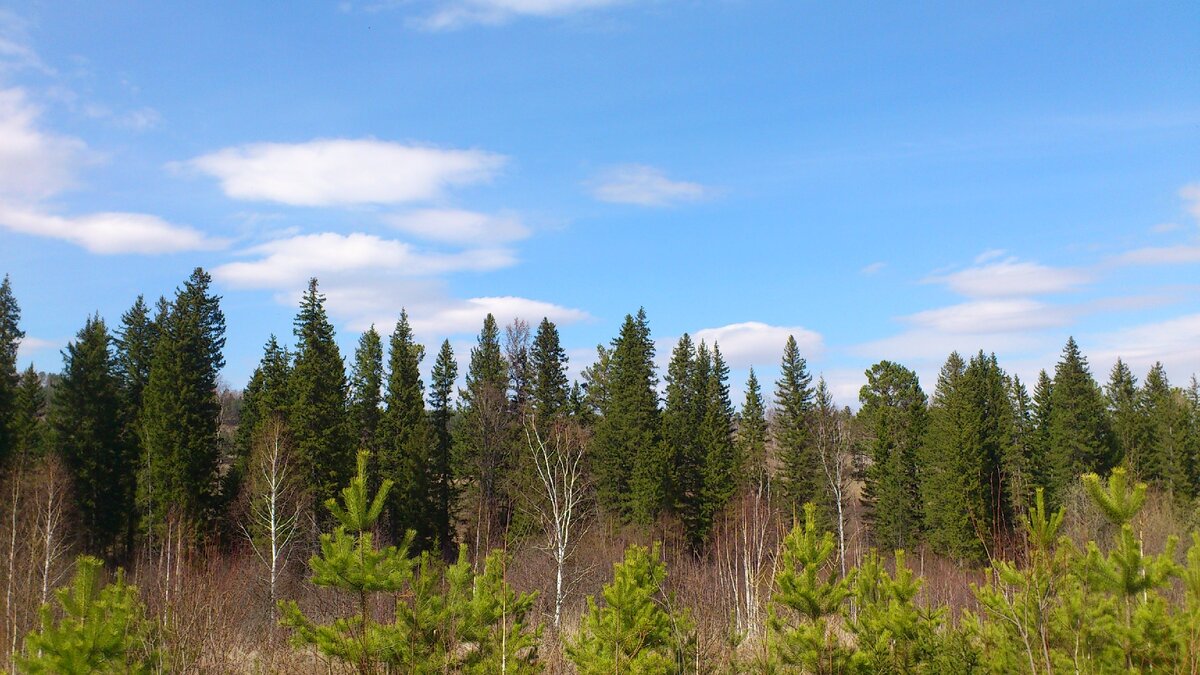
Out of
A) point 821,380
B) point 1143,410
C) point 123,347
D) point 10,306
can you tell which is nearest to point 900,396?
point 821,380

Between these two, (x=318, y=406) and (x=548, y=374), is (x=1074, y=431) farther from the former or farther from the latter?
(x=318, y=406)

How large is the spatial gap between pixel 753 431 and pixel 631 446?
619 inches

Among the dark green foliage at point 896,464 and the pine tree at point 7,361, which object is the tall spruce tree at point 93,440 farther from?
the dark green foliage at point 896,464

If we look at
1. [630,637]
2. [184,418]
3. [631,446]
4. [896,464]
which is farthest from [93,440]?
[896,464]

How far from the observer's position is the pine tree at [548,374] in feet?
150

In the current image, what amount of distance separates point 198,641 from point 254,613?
1740cm

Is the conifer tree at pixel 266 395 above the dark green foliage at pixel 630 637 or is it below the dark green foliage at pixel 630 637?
above

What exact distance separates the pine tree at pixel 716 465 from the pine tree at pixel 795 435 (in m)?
3.02

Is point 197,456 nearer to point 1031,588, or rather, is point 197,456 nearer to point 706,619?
point 706,619

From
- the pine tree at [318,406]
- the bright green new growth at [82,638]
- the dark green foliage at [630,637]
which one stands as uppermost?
the pine tree at [318,406]

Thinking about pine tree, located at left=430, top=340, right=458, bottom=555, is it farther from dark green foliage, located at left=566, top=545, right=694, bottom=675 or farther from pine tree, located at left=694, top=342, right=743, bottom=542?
dark green foliage, located at left=566, top=545, right=694, bottom=675

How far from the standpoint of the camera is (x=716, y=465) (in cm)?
4612

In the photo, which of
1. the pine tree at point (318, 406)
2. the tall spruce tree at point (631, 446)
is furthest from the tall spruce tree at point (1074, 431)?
the pine tree at point (318, 406)

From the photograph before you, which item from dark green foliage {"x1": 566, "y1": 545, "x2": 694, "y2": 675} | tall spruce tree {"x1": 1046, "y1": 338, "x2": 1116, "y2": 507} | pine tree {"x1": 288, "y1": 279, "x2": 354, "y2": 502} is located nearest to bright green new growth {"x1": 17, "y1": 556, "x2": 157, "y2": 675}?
dark green foliage {"x1": 566, "y1": 545, "x2": 694, "y2": 675}
